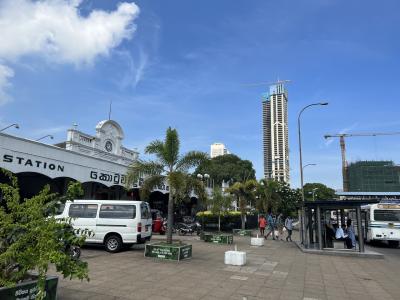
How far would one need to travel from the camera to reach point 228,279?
32.8ft

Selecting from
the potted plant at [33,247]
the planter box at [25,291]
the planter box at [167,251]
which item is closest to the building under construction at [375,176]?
the planter box at [167,251]

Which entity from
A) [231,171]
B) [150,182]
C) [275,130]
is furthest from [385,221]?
[275,130]

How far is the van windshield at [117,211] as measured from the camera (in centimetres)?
1498

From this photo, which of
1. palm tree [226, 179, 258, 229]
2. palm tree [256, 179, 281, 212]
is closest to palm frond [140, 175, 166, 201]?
palm tree [226, 179, 258, 229]

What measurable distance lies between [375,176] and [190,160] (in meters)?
91.7

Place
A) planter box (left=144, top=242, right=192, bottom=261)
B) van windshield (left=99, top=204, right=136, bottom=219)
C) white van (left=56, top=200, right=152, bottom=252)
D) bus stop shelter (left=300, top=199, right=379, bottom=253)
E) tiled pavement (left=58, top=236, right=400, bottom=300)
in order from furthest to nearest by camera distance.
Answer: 1. bus stop shelter (left=300, top=199, right=379, bottom=253)
2. van windshield (left=99, top=204, right=136, bottom=219)
3. white van (left=56, top=200, right=152, bottom=252)
4. planter box (left=144, top=242, right=192, bottom=261)
5. tiled pavement (left=58, top=236, right=400, bottom=300)

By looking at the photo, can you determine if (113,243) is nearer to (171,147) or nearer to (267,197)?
(171,147)

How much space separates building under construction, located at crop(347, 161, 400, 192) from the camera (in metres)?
93.2

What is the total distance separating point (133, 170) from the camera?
15.7 metres

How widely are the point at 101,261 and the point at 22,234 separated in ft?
25.1

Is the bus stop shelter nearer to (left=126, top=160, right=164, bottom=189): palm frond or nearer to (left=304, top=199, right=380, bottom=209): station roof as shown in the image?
(left=304, top=199, right=380, bottom=209): station roof

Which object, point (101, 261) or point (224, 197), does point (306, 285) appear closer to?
point (101, 261)

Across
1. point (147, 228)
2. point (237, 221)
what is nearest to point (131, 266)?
point (147, 228)

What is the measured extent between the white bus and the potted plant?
71.7ft
